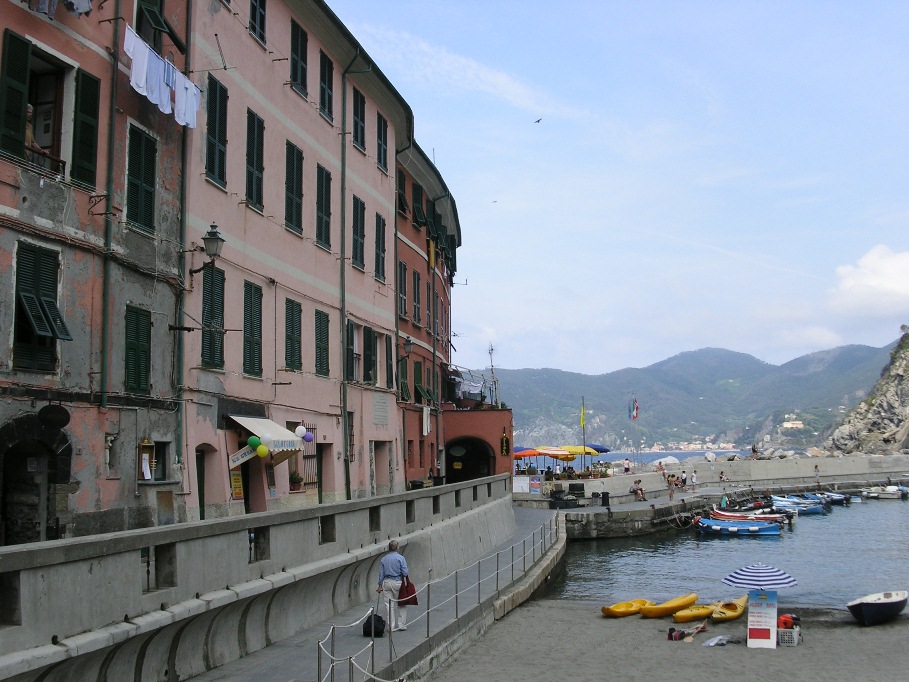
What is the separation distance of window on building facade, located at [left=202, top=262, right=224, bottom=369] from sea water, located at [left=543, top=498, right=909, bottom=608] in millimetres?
16124

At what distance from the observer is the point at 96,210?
15898 millimetres

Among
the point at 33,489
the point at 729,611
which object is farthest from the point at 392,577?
the point at 729,611

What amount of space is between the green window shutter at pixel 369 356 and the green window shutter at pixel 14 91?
16469 mm

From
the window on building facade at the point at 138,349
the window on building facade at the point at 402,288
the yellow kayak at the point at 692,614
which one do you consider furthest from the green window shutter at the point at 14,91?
the window on building facade at the point at 402,288

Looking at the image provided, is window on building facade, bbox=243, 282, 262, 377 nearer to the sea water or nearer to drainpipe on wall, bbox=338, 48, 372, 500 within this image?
drainpipe on wall, bbox=338, 48, 372, 500

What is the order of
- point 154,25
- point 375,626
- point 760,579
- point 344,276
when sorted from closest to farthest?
point 375,626 < point 154,25 < point 760,579 < point 344,276

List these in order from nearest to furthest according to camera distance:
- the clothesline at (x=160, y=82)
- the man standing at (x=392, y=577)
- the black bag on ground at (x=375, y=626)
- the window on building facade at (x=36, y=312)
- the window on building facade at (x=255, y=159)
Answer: the window on building facade at (x=36, y=312), the black bag on ground at (x=375, y=626), the man standing at (x=392, y=577), the clothesline at (x=160, y=82), the window on building facade at (x=255, y=159)

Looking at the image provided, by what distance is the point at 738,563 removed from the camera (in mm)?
42875

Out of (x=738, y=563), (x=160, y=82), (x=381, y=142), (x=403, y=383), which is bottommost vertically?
(x=738, y=563)

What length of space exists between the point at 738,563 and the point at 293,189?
28965 mm

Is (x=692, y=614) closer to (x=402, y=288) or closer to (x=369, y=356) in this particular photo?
(x=369, y=356)

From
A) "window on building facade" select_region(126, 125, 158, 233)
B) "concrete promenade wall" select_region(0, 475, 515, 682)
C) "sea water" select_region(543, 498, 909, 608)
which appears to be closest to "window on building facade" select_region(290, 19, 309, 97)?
"window on building facade" select_region(126, 125, 158, 233)

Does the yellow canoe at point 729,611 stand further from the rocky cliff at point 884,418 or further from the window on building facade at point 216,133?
the rocky cliff at point 884,418

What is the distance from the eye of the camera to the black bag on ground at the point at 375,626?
15.3 m
